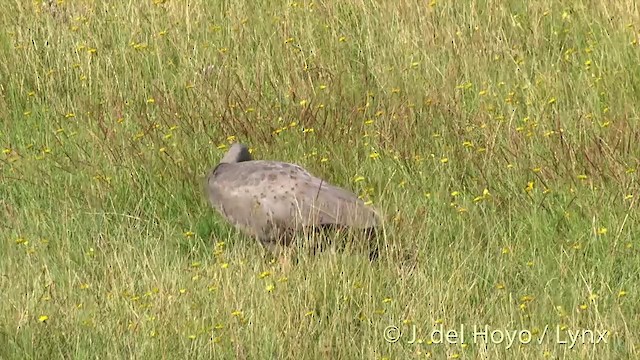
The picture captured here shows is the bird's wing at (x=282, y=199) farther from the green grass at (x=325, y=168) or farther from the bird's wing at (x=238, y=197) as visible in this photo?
the green grass at (x=325, y=168)

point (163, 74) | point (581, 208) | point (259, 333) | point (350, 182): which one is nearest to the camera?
point (259, 333)

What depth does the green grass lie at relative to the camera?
16.3 ft

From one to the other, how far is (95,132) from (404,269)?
2439 mm

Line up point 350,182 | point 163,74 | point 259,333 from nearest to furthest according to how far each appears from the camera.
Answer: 1. point 259,333
2. point 350,182
3. point 163,74

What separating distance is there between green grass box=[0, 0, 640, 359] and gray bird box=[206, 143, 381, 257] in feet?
0.38

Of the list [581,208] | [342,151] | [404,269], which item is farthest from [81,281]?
[581,208]

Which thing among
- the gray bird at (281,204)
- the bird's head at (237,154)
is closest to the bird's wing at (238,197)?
the gray bird at (281,204)

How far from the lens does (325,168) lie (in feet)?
21.8

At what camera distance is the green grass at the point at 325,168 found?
4973 mm

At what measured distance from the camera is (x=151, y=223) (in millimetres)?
6188

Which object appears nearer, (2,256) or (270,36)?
(2,256)

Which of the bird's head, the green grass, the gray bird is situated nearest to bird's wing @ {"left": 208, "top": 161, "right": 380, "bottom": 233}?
the gray bird

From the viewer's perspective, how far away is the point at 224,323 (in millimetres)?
4953

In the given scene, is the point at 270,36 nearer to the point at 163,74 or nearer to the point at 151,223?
the point at 163,74
